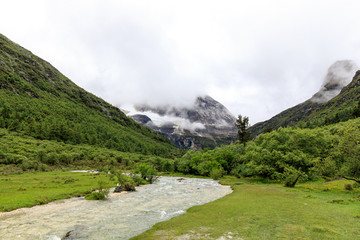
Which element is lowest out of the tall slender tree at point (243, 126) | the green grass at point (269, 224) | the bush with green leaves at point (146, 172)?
the green grass at point (269, 224)

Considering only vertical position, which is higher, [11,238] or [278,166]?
[278,166]

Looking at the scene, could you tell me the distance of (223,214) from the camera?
85.3 ft

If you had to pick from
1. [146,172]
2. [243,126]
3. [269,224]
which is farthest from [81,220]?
[243,126]

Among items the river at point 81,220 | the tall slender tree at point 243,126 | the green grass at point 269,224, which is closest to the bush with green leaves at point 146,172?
the river at point 81,220

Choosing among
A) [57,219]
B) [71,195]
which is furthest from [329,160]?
[71,195]

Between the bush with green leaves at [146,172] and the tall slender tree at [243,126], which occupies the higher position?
the tall slender tree at [243,126]

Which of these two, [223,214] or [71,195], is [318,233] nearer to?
[223,214]

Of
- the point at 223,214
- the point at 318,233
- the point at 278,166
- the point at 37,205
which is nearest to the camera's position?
the point at 318,233

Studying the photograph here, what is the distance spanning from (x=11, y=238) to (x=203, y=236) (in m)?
18.4

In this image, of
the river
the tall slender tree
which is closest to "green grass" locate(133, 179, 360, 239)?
the river

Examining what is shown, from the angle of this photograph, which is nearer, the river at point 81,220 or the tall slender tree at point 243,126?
the river at point 81,220

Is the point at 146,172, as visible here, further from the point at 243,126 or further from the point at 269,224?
the point at 243,126

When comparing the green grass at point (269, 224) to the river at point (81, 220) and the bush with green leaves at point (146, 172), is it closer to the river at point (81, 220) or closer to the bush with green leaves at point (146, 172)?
the river at point (81, 220)

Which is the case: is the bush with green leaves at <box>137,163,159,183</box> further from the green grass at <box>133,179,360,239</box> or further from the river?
the green grass at <box>133,179,360,239</box>
